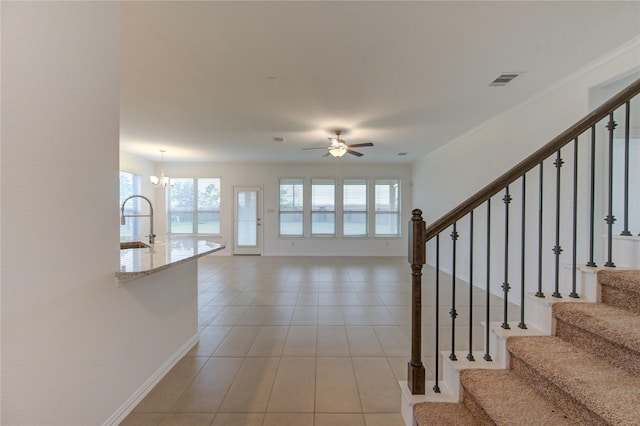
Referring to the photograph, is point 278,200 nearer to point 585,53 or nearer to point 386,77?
point 386,77

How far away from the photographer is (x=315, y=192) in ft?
26.3

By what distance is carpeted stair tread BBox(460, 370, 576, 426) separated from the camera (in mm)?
1144

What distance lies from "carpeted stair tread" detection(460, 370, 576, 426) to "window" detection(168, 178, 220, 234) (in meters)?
7.71

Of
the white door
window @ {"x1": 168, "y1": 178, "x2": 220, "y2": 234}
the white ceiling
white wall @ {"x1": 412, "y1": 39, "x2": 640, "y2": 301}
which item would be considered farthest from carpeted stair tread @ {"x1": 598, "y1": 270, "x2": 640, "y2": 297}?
window @ {"x1": 168, "y1": 178, "x2": 220, "y2": 234}

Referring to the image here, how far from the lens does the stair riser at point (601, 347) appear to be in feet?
3.82

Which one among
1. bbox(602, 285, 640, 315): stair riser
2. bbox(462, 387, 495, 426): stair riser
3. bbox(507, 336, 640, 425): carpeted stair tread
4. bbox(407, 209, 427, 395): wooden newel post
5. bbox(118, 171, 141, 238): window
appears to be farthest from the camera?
bbox(118, 171, 141, 238): window

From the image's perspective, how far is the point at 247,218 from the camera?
317 inches

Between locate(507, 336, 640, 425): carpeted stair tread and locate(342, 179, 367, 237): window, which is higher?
locate(342, 179, 367, 237): window

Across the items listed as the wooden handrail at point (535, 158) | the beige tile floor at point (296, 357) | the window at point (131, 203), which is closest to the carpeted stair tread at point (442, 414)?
the beige tile floor at point (296, 357)

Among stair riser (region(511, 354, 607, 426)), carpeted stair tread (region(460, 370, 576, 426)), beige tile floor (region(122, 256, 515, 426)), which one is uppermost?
stair riser (region(511, 354, 607, 426))

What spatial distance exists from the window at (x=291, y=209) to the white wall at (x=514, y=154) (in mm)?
3789

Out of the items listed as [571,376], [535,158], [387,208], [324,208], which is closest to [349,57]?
[535,158]

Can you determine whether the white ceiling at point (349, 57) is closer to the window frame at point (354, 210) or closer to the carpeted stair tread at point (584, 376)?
the carpeted stair tread at point (584, 376)

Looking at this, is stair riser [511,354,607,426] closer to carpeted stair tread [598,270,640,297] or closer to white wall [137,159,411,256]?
carpeted stair tread [598,270,640,297]
